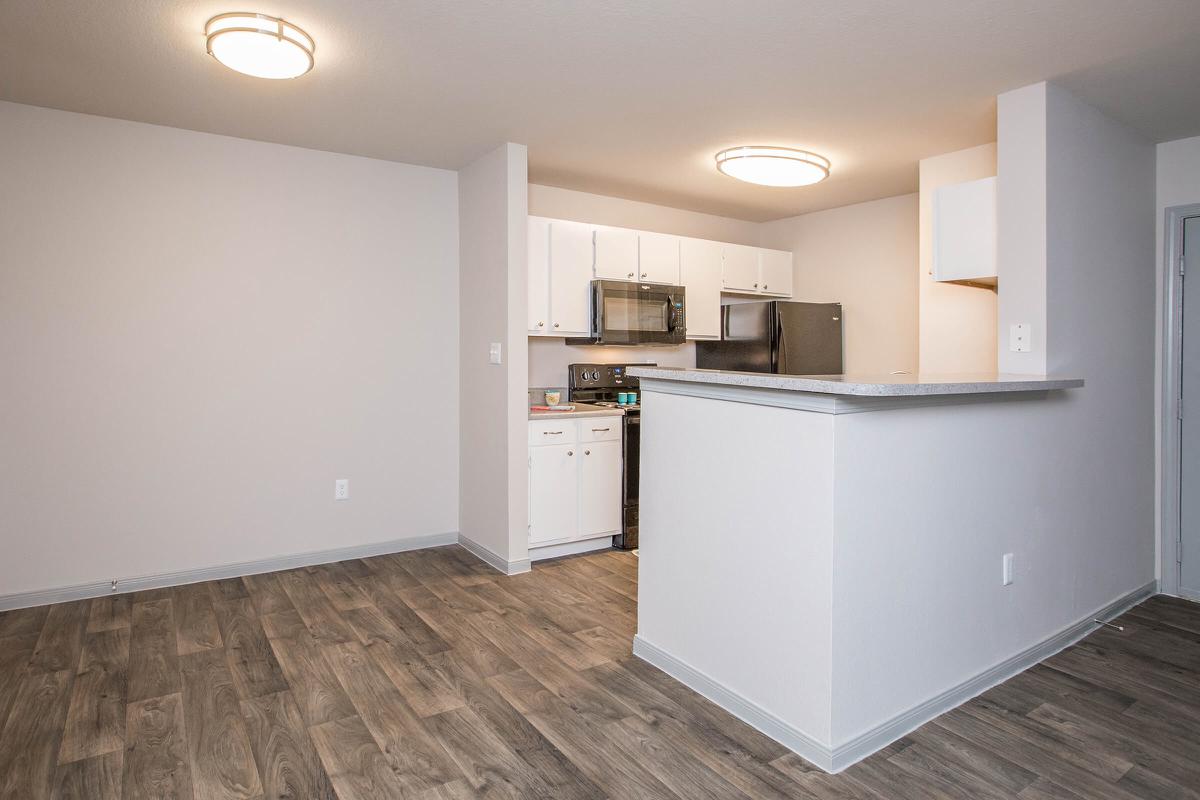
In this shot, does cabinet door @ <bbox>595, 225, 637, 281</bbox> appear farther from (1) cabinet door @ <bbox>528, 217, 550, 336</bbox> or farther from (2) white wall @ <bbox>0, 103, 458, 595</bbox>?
(2) white wall @ <bbox>0, 103, 458, 595</bbox>

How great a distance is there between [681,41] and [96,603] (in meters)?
3.56

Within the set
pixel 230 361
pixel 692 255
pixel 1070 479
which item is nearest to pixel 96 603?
pixel 230 361

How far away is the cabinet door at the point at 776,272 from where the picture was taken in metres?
5.23

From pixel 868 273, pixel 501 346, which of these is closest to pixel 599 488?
pixel 501 346

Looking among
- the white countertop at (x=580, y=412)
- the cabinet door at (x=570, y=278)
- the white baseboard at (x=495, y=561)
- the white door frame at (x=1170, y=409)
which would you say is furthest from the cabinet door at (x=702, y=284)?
the white door frame at (x=1170, y=409)

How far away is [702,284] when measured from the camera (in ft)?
16.0

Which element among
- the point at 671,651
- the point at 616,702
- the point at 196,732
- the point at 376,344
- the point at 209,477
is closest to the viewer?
the point at 196,732

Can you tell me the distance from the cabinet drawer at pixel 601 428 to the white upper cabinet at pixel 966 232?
1.95 m

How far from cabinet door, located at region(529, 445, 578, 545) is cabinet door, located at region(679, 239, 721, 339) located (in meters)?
1.41

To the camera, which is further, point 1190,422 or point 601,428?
point 601,428

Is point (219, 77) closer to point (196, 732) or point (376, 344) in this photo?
point (376, 344)

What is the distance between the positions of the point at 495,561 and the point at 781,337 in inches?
95.5

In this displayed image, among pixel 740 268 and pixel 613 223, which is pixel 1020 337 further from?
pixel 613 223

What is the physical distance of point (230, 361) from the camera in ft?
12.0
